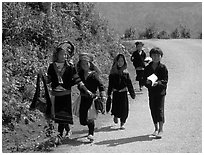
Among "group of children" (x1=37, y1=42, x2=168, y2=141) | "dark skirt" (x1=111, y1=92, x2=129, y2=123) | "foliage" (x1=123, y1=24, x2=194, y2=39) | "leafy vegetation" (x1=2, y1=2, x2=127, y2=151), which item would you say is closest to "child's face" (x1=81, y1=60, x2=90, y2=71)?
"group of children" (x1=37, y1=42, x2=168, y2=141)

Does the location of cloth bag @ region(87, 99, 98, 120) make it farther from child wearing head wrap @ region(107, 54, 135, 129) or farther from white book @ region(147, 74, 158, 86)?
white book @ region(147, 74, 158, 86)

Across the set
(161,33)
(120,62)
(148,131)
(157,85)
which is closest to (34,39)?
(120,62)

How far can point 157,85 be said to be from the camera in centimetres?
820

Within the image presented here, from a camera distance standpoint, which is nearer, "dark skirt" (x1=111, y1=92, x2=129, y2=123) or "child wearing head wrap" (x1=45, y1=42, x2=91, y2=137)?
"child wearing head wrap" (x1=45, y1=42, x2=91, y2=137)

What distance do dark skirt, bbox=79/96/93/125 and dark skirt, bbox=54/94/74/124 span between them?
0.87 ft

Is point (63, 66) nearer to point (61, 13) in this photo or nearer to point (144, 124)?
point (144, 124)

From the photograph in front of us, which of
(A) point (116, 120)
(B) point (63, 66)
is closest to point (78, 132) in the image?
(A) point (116, 120)

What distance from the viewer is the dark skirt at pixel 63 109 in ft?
25.6

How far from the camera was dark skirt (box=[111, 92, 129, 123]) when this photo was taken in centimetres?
894

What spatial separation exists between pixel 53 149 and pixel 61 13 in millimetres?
8220

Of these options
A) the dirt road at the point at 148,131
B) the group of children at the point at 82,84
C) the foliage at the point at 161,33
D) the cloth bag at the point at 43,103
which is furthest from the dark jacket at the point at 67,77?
the foliage at the point at 161,33

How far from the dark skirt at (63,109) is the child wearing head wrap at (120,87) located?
141 cm

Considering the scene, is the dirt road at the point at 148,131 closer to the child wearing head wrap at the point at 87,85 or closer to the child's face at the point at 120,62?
the child wearing head wrap at the point at 87,85

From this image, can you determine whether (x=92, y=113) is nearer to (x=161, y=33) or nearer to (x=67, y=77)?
(x=67, y=77)
